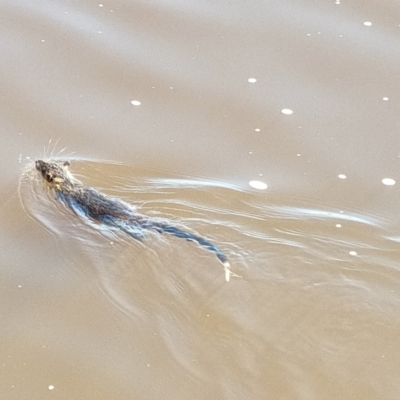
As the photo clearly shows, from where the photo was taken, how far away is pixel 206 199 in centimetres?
445

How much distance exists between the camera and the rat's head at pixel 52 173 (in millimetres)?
4445

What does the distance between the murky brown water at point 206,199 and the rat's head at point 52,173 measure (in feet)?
0.34

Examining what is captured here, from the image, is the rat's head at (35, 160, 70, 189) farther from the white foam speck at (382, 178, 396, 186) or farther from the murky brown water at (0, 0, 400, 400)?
the white foam speck at (382, 178, 396, 186)

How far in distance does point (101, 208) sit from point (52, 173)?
384 millimetres

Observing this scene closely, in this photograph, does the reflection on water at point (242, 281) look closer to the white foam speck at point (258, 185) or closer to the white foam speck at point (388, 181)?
the white foam speck at point (258, 185)

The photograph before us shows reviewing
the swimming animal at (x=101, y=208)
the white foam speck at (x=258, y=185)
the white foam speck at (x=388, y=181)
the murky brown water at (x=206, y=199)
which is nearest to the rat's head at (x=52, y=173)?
the swimming animal at (x=101, y=208)

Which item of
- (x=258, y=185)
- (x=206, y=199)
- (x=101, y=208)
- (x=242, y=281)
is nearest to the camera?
(x=242, y=281)

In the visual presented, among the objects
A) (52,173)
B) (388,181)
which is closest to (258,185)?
(388,181)

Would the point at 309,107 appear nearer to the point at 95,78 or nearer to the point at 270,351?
the point at 95,78

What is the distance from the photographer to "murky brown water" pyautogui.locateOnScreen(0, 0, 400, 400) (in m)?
3.69

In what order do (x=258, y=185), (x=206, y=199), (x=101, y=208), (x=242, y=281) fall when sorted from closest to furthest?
(x=242, y=281), (x=101, y=208), (x=206, y=199), (x=258, y=185)

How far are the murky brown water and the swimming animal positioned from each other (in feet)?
0.18

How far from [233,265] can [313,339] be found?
588 mm

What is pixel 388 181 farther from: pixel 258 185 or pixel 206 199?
pixel 206 199
